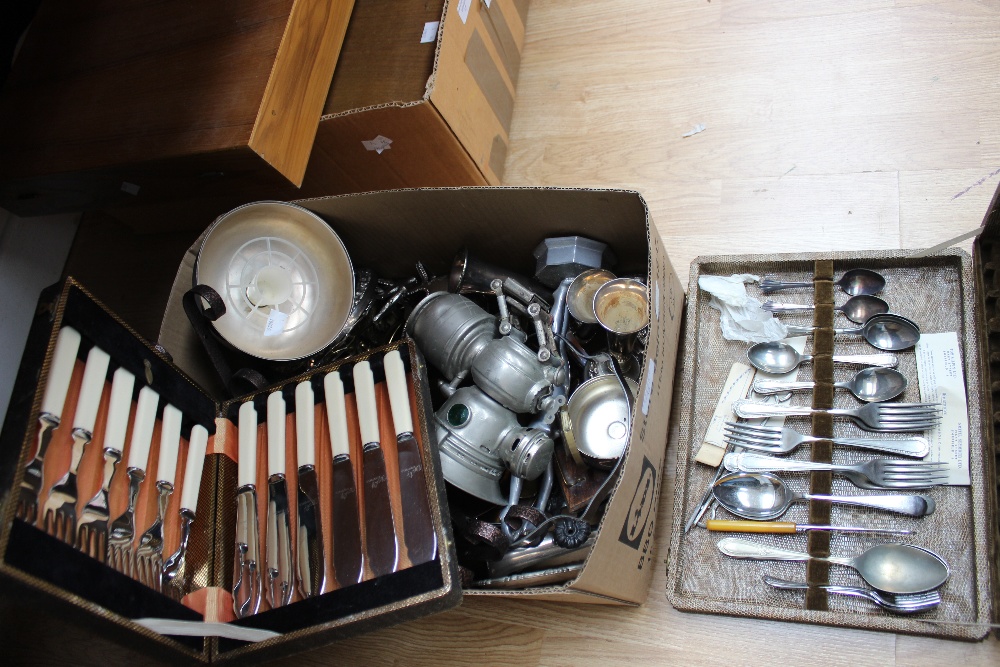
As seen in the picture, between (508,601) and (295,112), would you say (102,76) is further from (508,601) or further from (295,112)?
(508,601)

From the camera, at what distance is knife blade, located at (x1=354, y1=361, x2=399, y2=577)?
753mm

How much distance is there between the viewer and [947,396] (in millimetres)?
842

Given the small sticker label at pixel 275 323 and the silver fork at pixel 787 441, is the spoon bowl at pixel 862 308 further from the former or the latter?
the small sticker label at pixel 275 323

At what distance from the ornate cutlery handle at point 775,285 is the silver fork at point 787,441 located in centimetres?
18

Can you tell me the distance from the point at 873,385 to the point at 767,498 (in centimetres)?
18

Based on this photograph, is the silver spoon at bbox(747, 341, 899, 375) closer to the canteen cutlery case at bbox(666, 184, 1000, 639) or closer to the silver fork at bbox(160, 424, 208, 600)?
the canteen cutlery case at bbox(666, 184, 1000, 639)

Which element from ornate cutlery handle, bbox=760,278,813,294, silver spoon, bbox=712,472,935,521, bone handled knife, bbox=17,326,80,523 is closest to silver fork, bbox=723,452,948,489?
silver spoon, bbox=712,472,935,521

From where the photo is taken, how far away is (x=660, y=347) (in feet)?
2.86

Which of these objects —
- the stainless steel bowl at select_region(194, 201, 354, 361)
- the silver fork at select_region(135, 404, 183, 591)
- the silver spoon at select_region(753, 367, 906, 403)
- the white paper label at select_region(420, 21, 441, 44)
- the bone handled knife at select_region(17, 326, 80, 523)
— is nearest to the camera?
the bone handled knife at select_region(17, 326, 80, 523)

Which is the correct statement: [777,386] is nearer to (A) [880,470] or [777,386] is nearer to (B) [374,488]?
(A) [880,470]

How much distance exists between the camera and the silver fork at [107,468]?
2.28 feet

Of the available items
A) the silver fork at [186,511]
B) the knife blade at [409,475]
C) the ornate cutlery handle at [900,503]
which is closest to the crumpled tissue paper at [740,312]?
the ornate cutlery handle at [900,503]

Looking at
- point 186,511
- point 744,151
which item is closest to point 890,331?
point 744,151

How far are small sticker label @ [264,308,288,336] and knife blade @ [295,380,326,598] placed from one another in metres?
0.12
